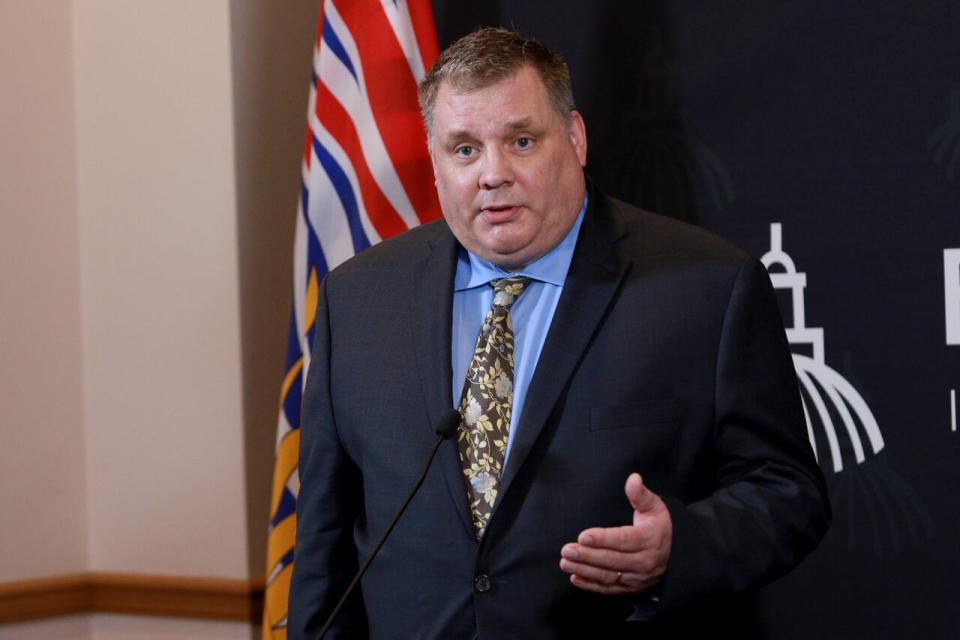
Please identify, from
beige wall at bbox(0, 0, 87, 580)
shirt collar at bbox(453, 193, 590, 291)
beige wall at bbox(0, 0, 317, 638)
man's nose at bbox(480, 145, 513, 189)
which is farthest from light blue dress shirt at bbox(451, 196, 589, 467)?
beige wall at bbox(0, 0, 87, 580)

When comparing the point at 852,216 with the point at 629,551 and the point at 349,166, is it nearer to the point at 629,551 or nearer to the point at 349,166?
the point at 349,166

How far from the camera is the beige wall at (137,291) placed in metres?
2.99

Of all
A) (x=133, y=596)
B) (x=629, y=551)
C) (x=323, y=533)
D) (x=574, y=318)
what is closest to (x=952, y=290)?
(x=574, y=318)

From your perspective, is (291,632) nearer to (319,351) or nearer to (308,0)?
(319,351)

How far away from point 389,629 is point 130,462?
56.1 inches

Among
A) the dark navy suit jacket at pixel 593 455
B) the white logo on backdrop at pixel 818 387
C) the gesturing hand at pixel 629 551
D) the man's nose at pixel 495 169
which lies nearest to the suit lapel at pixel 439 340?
the dark navy suit jacket at pixel 593 455

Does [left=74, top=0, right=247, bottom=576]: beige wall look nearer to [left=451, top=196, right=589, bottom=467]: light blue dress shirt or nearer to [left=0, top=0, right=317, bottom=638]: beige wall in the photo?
[left=0, top=0, right=317, bottom=638]: beige wall

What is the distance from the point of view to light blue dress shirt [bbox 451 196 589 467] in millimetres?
1882

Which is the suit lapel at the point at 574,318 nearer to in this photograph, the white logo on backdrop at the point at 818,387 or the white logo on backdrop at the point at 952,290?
the white logo on backdrop at the point at 818,387

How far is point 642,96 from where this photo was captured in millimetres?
2779

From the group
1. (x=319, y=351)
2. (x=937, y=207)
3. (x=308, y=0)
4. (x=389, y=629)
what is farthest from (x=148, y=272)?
(x=937, y=207)

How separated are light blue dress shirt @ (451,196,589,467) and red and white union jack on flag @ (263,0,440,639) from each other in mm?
726

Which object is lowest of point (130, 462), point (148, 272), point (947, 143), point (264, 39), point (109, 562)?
point (109, 562)

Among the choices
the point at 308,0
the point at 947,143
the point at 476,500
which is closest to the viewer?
the point at 476,500
